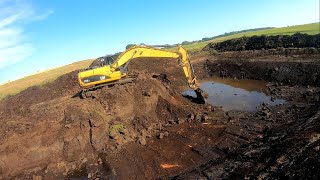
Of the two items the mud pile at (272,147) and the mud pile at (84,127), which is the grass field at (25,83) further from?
the mud pile at (272,147)

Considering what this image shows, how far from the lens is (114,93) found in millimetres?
16953

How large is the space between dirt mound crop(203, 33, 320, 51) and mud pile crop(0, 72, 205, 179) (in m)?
17.2

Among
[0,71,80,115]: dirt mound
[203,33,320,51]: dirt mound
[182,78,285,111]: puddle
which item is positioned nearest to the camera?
[182,78,285,111]: puddle

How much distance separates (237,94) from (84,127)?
1118cm

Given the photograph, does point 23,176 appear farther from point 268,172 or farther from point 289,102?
point 289,102

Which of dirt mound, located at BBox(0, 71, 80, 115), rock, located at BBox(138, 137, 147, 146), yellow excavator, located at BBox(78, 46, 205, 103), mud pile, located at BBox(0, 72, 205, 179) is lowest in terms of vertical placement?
rock, located at BBox(138, 137, 147, 146)

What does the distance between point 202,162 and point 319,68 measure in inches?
535

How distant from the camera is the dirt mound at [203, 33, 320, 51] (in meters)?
29.3

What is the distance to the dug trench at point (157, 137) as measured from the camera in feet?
32.9

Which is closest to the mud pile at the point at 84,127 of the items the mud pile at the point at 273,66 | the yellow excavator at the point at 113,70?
the yellow excavator at the point at 113,70

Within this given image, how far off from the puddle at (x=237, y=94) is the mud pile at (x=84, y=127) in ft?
9.40

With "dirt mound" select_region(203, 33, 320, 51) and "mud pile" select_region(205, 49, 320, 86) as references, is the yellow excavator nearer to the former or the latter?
"mud pile" select_region(205, 49, 320, 86)

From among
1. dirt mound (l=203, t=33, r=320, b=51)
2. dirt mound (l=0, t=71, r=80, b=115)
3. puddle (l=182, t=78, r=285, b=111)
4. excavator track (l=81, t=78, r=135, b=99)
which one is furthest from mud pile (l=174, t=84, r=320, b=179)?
dirt mound (l=203, t=33, r=320, b=51)

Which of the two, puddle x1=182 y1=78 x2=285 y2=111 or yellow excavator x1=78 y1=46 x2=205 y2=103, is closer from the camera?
yellow excavator x1=78 y1=46 x2=205 y2=103
